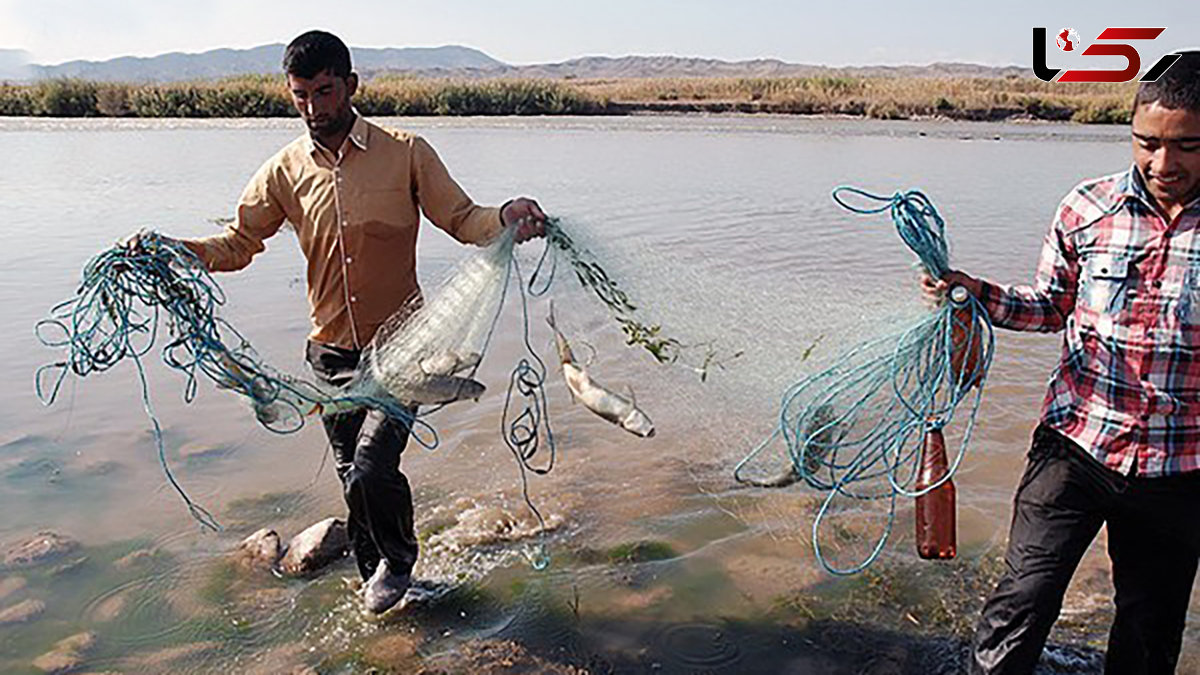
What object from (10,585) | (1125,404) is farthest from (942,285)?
(10,585)

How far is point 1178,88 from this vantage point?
2.46 m

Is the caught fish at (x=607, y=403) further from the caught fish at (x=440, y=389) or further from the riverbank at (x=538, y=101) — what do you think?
the riverbank at (x=538, y=101)

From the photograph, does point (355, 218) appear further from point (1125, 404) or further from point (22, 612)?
point (1125, 404)

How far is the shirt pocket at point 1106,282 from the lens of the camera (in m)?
2.64

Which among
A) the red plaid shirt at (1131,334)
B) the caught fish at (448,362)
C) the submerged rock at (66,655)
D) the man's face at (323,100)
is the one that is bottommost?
the submerged rock at (66,655)

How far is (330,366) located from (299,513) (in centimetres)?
153

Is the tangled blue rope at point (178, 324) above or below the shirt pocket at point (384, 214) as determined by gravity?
below

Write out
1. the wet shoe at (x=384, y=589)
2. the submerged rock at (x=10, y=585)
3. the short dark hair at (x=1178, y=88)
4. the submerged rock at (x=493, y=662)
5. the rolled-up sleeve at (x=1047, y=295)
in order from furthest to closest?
the submerged rock at (x=10, y=585) < the wet shoe at (x=384, y=589) < the submerged rock at (x=493, y=662) < the rolled-up sleeve at (x=1047, y=295) < the short dark hair at (x=1178, y=88)

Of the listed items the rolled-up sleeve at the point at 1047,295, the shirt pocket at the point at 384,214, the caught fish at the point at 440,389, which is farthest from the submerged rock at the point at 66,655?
the rolled-up sleeve at the point at 1047,295

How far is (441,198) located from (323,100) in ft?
1.71

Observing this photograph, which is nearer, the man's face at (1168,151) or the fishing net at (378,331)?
the man's face at (1168,151)

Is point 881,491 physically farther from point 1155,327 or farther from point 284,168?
point 284,168

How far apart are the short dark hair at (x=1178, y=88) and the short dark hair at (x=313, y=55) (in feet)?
7.94

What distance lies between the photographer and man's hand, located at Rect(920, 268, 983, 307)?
2938 millimetres
